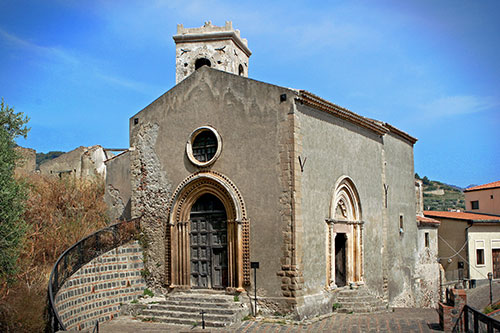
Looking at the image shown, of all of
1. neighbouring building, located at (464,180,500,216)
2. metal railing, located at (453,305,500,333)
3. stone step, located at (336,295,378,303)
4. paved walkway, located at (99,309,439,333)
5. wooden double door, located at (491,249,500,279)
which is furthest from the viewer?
neighbouring building, located at (464,180,500,216)

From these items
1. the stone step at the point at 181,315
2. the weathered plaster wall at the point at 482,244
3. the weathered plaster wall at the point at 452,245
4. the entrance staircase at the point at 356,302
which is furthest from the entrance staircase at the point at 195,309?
the weathered plaster wall at the point at 482,244

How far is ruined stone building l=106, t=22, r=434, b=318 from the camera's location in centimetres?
1459

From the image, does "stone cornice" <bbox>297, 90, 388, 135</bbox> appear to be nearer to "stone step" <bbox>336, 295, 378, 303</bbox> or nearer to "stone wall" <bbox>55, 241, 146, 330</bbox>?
"stone step" <bbox>336, 295, 378, 303</bbox>

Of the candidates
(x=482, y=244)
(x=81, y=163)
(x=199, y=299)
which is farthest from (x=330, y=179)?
(x=482, y=244)

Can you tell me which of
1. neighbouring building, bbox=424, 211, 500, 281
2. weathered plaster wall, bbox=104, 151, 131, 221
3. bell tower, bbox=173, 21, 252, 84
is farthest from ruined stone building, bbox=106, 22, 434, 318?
neighbouring building, bbox=424, 211, 500, 281

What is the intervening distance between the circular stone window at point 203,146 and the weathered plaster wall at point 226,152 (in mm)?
186

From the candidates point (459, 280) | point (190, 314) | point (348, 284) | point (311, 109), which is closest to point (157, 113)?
point (311, 109)

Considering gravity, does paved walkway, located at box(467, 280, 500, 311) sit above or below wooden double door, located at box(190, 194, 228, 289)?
below

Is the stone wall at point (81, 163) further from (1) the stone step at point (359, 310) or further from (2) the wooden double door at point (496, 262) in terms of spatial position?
(2) the wooden double door at point (496, 262)

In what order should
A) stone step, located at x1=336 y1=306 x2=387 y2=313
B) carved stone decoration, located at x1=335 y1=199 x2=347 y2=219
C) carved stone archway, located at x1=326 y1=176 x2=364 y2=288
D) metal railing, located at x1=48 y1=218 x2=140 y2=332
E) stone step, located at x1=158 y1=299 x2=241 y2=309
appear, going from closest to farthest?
metal railing, located at x1=48 y1=218 x2=140 y2=332, stone step, located at x1=158 y1=299 x2=241 y2=309, stone step, located at x1=336 y1=306 x2=387 y2=313, carved stone archway, located at x1=326 y1=176 x2=364 y2=288, carved stone decoration, located at x1=335 y1=199 x2=347 y2=219

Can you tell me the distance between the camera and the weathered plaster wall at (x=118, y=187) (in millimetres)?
19812

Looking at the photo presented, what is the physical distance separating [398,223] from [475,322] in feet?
Answer: 38.6

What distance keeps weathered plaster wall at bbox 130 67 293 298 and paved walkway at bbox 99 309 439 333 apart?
3.42ft

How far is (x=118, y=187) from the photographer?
2020 centimetres
